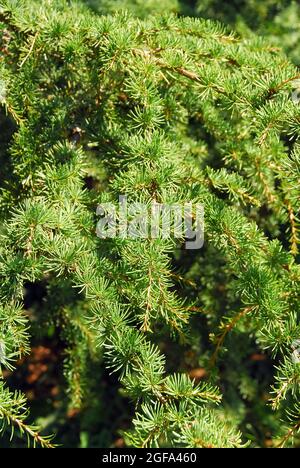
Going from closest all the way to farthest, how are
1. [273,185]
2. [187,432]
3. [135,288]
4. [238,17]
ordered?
[187,432], [135,288], [273,185], [238,17]

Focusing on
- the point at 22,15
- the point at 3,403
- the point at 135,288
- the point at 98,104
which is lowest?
the point at 3,403

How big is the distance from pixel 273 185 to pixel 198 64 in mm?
363

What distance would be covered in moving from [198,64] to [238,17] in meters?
0.73

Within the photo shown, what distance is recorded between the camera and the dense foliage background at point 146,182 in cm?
93

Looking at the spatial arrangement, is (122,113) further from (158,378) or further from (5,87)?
(158,378)

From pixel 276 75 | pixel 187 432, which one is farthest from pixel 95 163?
pixel 187 432

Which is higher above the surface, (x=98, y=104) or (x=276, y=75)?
(x=276, y=75)

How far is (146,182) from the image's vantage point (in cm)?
97

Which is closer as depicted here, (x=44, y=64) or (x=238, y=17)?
(x=44, y=64)

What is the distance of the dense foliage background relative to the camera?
36.5 inches

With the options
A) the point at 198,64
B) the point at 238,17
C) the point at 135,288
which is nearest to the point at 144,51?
the point at 198,64

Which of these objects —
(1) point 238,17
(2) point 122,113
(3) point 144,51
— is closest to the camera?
(3) point 144,51

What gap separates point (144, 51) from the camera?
1.08 m

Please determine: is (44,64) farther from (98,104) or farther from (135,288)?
(135,288)
